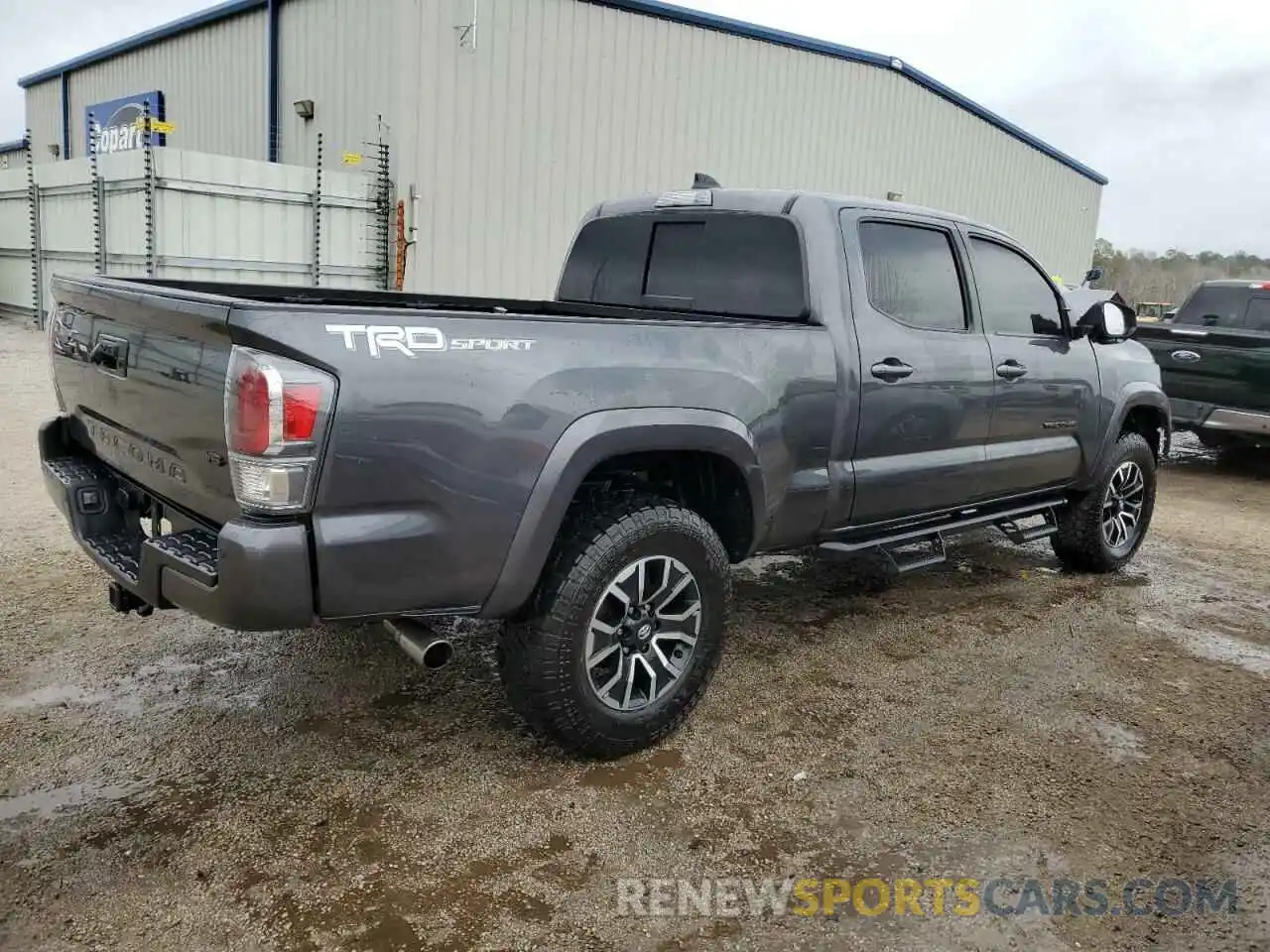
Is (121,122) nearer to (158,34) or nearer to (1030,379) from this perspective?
(158,34)

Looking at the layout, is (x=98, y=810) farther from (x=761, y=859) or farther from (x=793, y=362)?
(x=793, y=362)

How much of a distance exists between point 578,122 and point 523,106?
1.03 m

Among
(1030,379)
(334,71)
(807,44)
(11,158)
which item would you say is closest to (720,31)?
(807,44)

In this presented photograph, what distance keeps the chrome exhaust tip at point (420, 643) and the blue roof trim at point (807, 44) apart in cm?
1388

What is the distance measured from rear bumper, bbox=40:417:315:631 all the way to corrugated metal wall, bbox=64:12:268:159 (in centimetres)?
1513

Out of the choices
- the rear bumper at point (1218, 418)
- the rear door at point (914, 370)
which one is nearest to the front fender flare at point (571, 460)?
the rear door at point (914, 370)

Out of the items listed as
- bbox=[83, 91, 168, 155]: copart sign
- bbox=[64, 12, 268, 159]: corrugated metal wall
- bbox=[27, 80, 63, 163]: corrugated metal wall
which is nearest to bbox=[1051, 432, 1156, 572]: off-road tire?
bbox=[64, 12, 268, 159]: corrugated metal wall

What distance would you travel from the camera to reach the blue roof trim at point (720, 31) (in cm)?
1579

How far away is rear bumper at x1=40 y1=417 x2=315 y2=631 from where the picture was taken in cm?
255

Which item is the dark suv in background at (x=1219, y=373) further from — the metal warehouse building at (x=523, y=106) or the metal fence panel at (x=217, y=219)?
the metal fence panel at (x=217, y=219)

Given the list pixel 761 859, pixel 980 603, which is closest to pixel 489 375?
pixel 761 859

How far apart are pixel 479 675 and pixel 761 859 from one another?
1.53 metres

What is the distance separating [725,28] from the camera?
1662 cm

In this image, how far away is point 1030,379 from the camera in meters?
4.92
